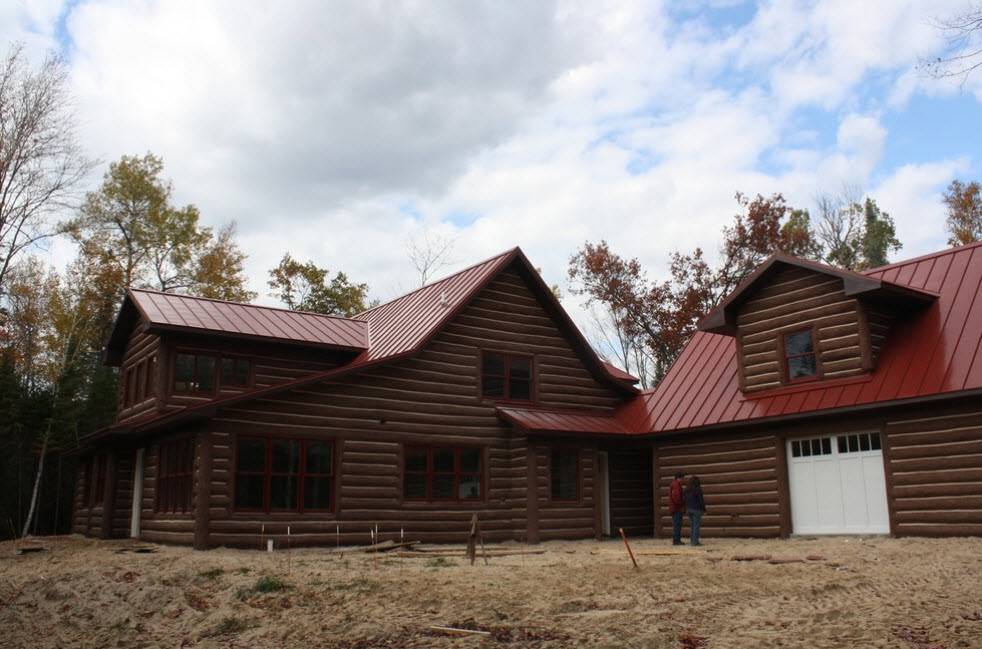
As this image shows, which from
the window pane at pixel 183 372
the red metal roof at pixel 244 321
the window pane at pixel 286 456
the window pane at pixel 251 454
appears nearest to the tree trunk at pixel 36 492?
the red metal roof at pixel 244 321

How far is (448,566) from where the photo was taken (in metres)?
15.9

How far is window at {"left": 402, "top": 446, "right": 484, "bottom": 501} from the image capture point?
23188 mm

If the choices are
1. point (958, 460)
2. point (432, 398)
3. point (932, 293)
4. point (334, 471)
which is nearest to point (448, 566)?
point (334, 471)

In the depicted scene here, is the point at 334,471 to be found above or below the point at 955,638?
above

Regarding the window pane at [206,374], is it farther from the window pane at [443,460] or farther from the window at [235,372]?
the window pane at [443,460]

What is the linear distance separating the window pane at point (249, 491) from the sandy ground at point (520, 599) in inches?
73.9

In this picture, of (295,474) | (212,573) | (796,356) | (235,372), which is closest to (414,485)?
(295,474)

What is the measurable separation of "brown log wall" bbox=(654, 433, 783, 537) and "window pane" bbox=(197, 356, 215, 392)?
12283 millimetres

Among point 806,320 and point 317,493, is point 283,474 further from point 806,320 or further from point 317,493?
point 806,320

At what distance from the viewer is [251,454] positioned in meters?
20.7

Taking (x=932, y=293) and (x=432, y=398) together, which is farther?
(x=432, y=398)

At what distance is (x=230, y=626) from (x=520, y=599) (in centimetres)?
428

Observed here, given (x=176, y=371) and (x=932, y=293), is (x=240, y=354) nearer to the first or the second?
(x=176, y=371)

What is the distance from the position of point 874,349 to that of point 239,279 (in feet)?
93.7
